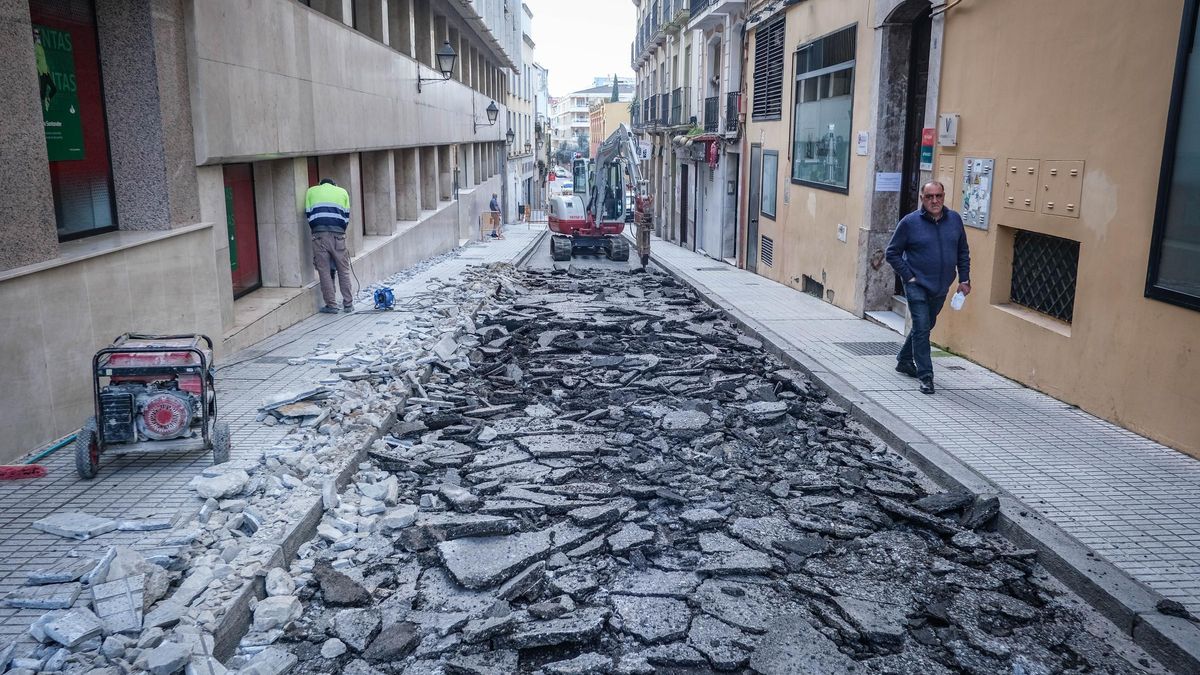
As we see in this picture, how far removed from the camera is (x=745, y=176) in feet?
68.6

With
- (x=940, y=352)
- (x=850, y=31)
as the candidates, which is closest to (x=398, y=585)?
(x=940, y=352)

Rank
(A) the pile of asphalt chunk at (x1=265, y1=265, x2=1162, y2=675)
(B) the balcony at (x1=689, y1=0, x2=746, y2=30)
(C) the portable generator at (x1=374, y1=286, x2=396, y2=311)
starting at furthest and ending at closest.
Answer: (B) the balcony at (x1=689, y1=0, x2=746, y2=30), (C) the portable generator at (x1=374, y1=286, x2=396, y2=311), (A) the pile of asphalt chunk at (x1=265, y1=265, x2=1162, y2=675)

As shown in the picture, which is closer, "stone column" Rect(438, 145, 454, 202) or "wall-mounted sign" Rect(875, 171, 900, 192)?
"wall-mounted sign" Rect(875, 171, 900, 192)

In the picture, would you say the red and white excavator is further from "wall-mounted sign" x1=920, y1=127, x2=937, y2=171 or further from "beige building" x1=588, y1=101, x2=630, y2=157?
"beige building" x1=588, y1=101, x2=630, y2=157

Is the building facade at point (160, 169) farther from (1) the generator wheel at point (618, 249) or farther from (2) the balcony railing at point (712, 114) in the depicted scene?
(2) the balcony railing at point (712, 114)

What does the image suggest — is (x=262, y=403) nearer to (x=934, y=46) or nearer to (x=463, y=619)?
(x=463, y=619)

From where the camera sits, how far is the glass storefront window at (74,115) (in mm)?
7273

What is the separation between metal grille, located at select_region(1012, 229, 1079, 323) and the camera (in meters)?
7.96

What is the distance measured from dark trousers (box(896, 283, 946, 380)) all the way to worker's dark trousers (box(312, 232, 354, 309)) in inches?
306

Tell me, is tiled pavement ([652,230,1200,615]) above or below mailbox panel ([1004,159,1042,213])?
below

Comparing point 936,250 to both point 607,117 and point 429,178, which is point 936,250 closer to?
point 429,178

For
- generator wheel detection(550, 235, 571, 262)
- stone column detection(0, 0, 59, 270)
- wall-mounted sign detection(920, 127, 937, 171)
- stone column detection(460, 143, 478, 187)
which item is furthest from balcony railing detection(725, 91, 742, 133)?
stone column detection(0, 0, 59, 270)

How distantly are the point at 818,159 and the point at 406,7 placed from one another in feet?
34.7

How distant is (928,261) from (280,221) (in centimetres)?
859
